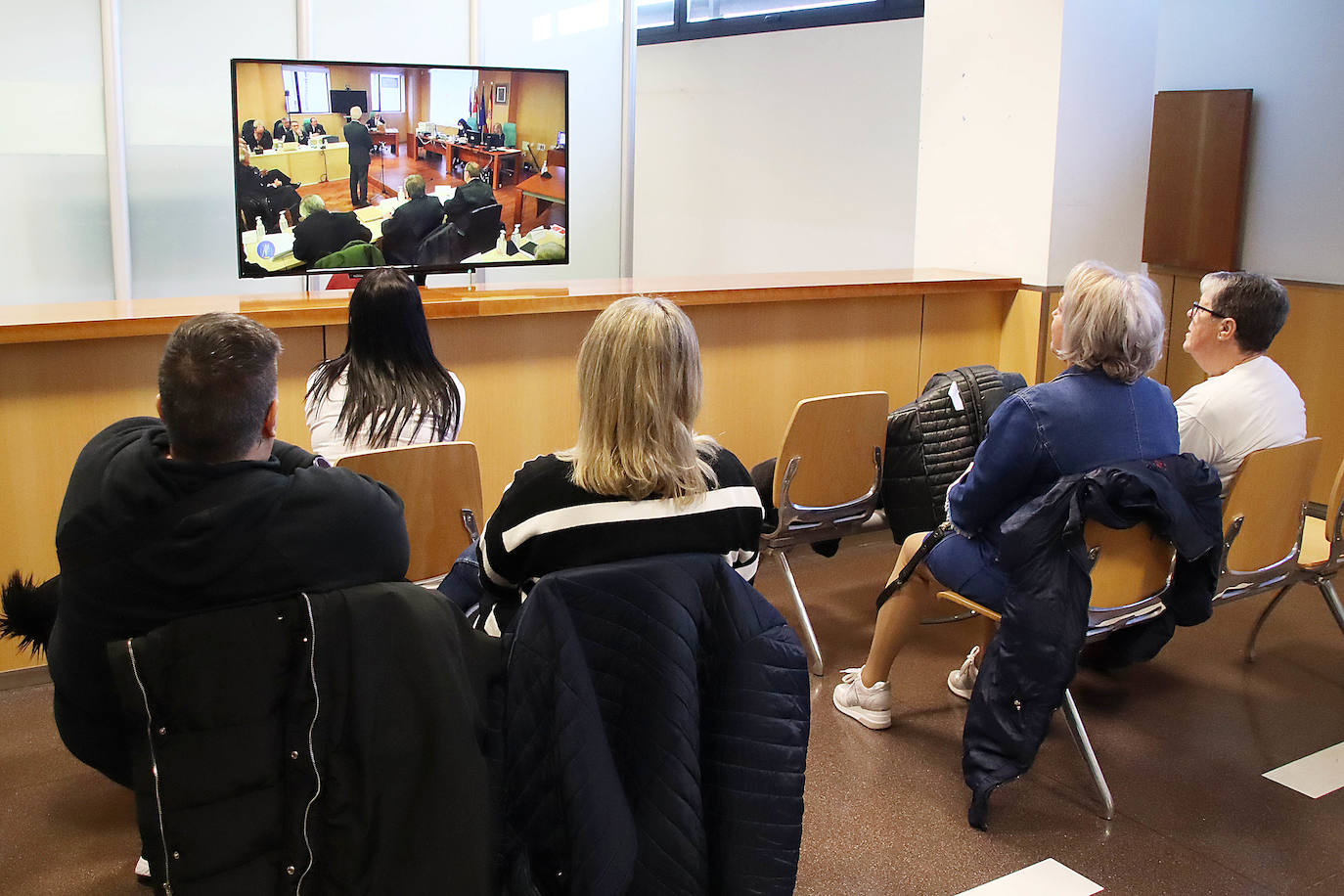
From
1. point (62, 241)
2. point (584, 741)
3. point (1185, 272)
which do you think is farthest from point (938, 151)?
point (584, 741)

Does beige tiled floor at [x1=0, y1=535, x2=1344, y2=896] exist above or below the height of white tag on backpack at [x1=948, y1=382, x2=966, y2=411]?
below

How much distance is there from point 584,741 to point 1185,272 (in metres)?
4.77

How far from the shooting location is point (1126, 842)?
8.64ft

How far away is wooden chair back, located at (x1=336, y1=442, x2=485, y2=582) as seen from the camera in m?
2.58

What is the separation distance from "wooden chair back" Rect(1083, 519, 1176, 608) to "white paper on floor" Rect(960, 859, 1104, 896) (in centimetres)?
59

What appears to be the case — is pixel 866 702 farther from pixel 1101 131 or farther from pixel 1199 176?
Result: pixel 1199 176

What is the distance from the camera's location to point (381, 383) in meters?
2.79

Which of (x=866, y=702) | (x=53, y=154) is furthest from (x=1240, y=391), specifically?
(x=53, y=154)

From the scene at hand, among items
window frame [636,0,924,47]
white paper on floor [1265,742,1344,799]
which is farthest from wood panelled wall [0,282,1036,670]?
window frame [636,0,924,47]

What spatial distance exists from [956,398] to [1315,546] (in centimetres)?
109

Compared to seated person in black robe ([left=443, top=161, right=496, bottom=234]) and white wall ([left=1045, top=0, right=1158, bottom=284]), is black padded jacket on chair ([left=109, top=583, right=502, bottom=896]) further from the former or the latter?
white wall ([left=1045, top=0, right=1158, bottom=284])

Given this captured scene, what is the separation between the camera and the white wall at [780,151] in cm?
668

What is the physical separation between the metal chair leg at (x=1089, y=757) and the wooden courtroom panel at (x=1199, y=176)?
3.19 metres

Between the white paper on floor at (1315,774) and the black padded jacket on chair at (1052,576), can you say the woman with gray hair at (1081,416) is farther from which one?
the white paper on floor at (1315,774)
